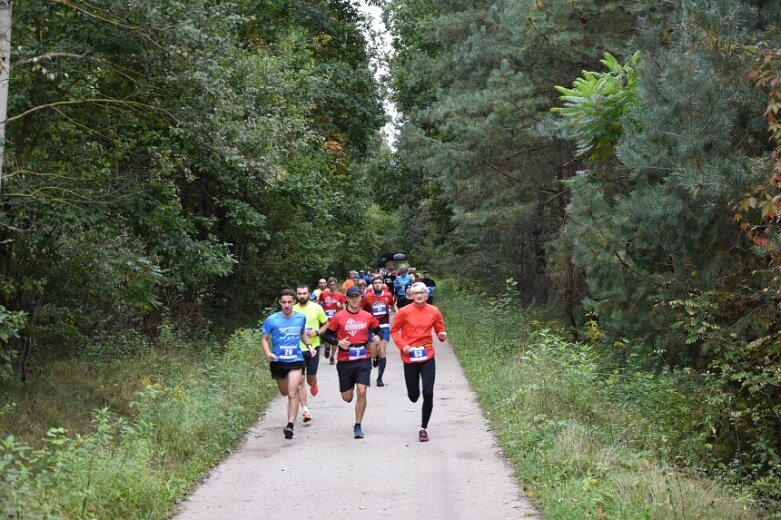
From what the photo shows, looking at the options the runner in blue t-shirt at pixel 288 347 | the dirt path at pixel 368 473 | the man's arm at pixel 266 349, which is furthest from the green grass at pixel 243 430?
the man's arm at pixel 266 349

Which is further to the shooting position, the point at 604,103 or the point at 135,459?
the point at 604,103

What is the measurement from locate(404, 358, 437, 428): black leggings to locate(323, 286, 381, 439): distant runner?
24.6 inches

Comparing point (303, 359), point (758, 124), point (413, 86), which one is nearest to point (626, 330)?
point (758, 124)

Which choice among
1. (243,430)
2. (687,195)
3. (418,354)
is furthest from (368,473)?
(687,195)

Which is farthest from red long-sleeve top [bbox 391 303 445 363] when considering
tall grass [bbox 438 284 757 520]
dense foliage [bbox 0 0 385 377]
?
dense foliage [bbox 0 0 385 377]

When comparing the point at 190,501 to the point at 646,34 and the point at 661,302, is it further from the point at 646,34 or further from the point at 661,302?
the point at 646,34

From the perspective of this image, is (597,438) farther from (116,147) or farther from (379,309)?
(116,147)

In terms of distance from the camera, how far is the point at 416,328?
11.7m

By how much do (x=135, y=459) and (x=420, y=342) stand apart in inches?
171

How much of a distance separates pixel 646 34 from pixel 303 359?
6.59m

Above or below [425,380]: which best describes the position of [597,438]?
below

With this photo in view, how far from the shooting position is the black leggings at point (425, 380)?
1155cm

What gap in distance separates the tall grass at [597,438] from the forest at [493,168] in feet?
1.49

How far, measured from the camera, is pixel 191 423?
10.5 metres
